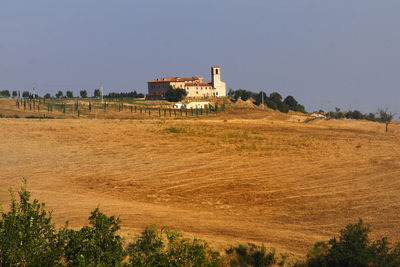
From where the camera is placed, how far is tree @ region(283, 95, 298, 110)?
129850 millimetres

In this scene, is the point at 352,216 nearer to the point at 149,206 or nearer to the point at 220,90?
the point at 149,206

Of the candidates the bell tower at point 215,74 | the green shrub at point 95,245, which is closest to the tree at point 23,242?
the green shrub at point 95,245

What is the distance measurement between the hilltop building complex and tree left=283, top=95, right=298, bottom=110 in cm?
2162

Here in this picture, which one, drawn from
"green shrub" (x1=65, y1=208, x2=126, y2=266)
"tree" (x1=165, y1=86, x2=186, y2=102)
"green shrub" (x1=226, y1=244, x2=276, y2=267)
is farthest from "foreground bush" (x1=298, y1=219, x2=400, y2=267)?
"tree" (x1=165, y1=86, x2=186, y2=102)

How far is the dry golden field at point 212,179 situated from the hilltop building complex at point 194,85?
93016 millimetres

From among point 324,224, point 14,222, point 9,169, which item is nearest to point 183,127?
point 9,169

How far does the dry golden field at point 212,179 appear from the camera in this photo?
1694cm

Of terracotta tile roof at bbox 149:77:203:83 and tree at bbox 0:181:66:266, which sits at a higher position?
terracotta tile roof at bbox 149:77:203:83

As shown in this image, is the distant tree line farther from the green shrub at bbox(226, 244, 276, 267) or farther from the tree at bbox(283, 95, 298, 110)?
the green shrub at bbox(226, 244, 276, 267)

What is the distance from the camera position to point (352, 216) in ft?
60.5

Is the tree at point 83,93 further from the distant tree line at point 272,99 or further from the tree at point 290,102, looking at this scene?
the tree at point 290,102

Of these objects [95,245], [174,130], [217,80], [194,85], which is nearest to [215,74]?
[217,80]

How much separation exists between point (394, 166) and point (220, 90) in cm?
11228

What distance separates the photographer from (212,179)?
954 inches
